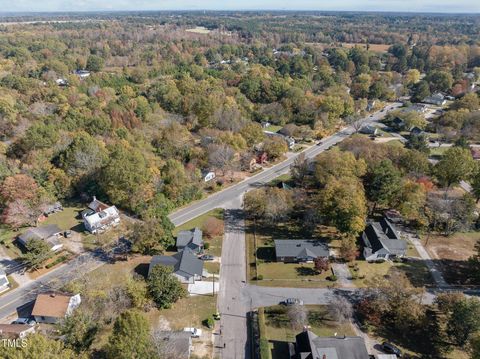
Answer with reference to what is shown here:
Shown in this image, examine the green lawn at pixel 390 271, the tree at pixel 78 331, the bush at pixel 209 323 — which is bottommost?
the green lawn at pixel 390 271

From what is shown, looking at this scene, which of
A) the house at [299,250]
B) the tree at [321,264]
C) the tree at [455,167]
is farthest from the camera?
the tree at [455,167]

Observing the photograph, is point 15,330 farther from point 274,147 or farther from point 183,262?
point 274,147

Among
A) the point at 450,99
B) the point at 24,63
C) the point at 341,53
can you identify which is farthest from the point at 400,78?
the point at 24,63

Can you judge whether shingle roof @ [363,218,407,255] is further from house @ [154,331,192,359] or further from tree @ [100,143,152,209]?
Result: tree @ [100,143,152,209]

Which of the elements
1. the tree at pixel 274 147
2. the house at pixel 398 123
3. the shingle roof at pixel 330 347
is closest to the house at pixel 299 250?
the shingle roof at pixel 330 347

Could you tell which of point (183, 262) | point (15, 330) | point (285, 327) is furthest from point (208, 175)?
point (15, 330)

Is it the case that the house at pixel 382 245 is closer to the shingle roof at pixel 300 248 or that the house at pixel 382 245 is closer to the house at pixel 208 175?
the shingle roof at pixel 300 248
